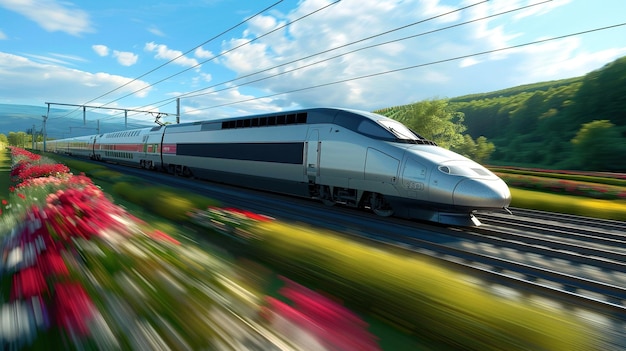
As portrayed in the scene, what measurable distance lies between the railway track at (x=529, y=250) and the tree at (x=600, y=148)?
4585cm

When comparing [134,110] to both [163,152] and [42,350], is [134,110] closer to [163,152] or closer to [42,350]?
[163,152]

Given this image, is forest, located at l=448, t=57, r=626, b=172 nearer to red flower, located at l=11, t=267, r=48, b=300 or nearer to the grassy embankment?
the grassy embankment

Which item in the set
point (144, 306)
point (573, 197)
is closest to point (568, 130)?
point (573, 197)

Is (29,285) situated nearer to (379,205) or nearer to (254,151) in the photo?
(379,205)

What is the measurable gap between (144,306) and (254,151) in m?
13.6

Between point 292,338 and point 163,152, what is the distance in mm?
26036

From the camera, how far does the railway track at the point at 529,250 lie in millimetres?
5145

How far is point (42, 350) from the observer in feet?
6.75

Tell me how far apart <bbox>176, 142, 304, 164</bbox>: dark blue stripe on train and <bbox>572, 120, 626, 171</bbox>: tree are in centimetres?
5203

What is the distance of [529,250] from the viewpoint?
7.62 metres

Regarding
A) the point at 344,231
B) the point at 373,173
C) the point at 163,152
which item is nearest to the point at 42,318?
the point at 344,231

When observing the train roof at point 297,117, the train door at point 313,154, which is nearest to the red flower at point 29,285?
the train roof at point 297,117

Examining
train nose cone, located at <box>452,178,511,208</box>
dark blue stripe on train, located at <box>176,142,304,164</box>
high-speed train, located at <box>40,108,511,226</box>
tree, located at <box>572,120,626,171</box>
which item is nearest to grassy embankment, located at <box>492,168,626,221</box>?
high-speed train, located at <box>40,108,511,226</box>

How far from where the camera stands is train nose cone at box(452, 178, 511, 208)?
845cm
